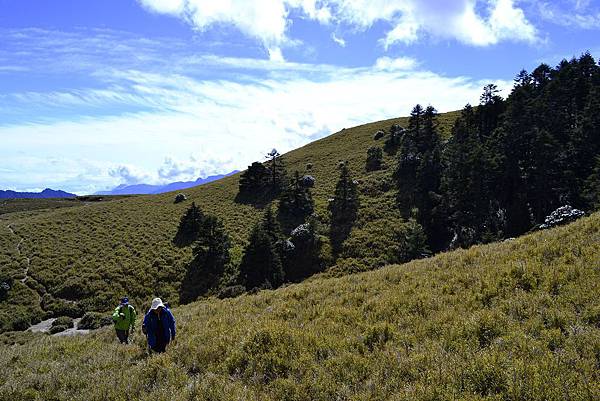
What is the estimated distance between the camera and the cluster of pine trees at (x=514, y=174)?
37906mm

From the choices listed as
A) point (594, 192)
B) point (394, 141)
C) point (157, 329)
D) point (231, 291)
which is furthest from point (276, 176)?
point (157, 329)

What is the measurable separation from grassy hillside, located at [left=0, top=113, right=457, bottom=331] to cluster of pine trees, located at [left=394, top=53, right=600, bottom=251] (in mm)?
6494

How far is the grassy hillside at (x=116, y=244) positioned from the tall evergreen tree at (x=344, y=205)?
125 cm

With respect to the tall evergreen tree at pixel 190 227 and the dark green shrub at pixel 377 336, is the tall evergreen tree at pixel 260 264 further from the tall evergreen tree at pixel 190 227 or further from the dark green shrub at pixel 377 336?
the dark green shrub at pixel 377 336

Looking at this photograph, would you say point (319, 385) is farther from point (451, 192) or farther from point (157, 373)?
point (451, 192)

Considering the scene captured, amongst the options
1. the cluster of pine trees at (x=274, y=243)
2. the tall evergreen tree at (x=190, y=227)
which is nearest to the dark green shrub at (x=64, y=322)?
the cluster of pine trees at (x=274, y=243)

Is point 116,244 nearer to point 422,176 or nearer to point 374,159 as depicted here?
point 422,176

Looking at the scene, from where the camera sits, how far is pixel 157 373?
27.7 ft

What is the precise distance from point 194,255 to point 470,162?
31812mm

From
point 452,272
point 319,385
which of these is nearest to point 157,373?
Answer: point 319,385

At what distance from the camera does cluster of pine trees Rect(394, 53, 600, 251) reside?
37.9 m

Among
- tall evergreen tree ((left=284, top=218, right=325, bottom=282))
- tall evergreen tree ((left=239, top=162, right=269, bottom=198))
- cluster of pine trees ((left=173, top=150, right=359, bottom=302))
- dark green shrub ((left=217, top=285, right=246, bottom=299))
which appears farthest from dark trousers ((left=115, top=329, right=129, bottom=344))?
tall evergreen tree ((left=239, top=162, right=269, bottom=198))

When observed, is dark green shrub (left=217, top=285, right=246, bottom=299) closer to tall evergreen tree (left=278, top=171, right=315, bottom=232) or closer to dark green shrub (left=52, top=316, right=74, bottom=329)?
dark green shrub (left=52, top=316, right=74, bottom=329)

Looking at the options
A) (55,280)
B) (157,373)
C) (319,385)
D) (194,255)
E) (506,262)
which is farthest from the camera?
(194,255)
